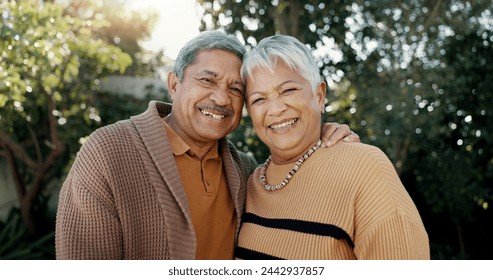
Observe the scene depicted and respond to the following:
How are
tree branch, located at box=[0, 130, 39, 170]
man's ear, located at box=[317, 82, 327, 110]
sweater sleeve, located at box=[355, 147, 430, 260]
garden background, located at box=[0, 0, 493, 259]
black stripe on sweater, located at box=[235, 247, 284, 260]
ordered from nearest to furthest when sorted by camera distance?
1. sweater sleeve, located at box=[355, 147, 430, 260]
2. black stripe on sweater, located at box=[235, 247, 284, 260]
3. man's ear, located at box=[317, 82, 327, 110]
4. garden background, located at box=[0, 0, 493, 259]
5. tree branch, located at box=[0, 130, 39, 170]

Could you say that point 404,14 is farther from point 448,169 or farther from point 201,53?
point 201,53

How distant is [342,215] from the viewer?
1903 mm

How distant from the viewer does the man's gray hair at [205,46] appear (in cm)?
238

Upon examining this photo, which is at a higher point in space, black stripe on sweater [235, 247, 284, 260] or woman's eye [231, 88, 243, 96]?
woman's eye [231, 88, 243, 96]

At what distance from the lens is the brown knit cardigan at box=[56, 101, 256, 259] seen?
77.6 inches

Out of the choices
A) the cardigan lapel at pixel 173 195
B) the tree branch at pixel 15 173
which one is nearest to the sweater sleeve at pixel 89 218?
the cardigan lapel at pixel 173 195

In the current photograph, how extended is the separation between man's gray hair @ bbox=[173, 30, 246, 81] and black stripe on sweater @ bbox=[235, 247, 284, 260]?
2.97 ft

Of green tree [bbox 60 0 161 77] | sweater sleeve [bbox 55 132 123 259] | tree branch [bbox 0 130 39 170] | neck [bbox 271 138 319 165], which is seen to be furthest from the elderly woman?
green tree [bbox 60 0 161 77]

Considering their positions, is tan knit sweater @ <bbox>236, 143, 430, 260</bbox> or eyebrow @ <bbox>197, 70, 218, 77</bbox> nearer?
tan knit sweater @ <bbox>236, 143, 430, 260</bbox>

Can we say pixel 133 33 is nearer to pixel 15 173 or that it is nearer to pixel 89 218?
pixel 15 173

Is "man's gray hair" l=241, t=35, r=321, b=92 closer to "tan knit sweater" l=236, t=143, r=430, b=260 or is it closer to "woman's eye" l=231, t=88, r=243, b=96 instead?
"woman's eye" l=231, t=88, r=243, b=96

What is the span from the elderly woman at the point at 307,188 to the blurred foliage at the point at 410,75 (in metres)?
2.16

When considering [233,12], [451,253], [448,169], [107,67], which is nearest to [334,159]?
[233,12]

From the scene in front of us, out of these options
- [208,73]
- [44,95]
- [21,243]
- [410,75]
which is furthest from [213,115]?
[21,243]
